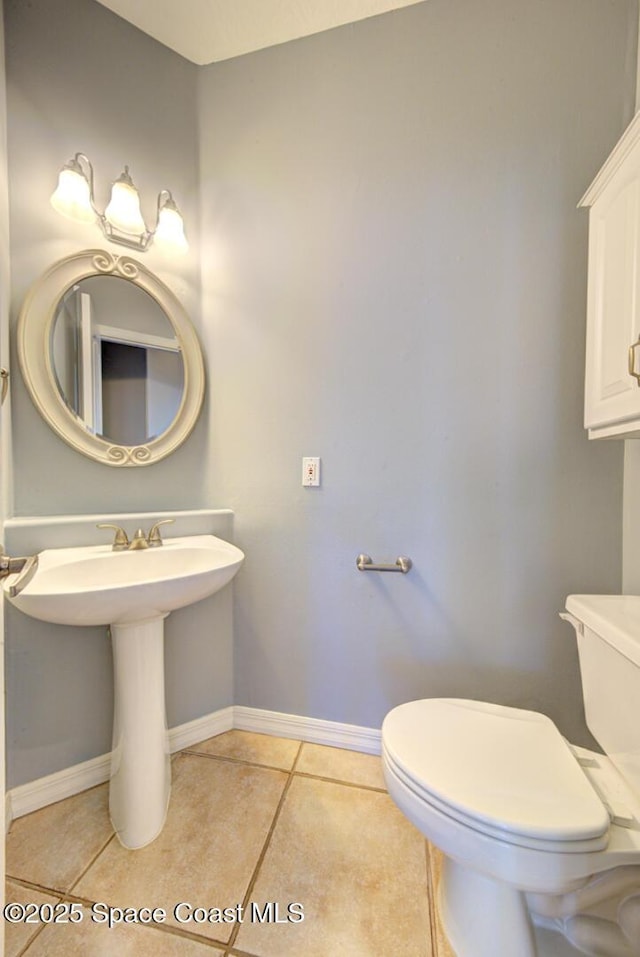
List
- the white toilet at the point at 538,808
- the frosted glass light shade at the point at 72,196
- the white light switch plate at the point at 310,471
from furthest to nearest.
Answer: the white light switch plate at the point at 310,471 → the frosted glass light shade at the point at 72,196 → the white toilet at the point at 538,808

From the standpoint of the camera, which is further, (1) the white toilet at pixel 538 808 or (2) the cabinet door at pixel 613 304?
(2) the cabinet door at pixel 613 304

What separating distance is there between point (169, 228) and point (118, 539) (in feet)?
3.68

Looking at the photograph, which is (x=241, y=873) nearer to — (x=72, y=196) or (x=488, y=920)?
(x=488, y=920)

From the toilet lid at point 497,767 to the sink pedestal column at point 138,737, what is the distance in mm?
702

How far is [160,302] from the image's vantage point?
1357 millimetres

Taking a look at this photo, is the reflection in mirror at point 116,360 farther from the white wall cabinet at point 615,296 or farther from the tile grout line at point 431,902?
the tile grout line at point 431,902

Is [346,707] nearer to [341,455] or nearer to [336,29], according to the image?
[341,455]

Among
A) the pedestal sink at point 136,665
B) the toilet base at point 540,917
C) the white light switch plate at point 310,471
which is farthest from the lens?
the white light switch plate at point 310,471

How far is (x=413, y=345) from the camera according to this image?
4.12 feet

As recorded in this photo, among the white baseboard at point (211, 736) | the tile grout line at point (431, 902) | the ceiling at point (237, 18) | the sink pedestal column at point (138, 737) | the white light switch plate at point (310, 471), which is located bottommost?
the tile grout line at point (431, 902)

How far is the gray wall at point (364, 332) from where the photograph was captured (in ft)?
3.72

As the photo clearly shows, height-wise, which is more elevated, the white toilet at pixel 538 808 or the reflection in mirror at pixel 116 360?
the reflection in mirror at pixel 116 360

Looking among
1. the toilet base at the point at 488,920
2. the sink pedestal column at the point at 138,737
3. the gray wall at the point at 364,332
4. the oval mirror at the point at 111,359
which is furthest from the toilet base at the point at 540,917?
the oval mirror at the point at 111,359

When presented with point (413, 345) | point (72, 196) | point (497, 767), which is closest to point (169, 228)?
point (72, 196)
